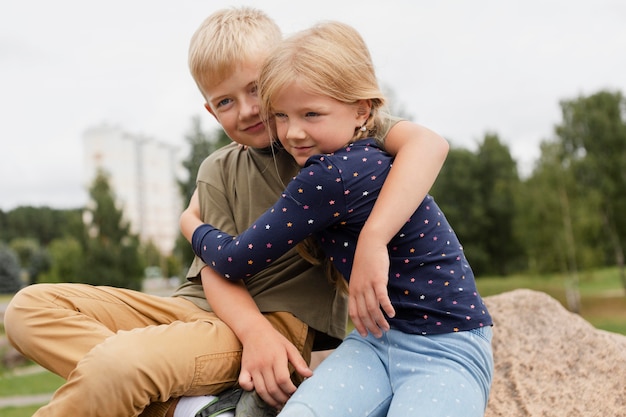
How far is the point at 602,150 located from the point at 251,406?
25535mm

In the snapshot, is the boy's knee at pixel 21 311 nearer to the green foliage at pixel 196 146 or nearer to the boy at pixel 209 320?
the boy at pixel 209 320

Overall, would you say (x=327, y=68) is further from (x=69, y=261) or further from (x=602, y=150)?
(x=602, y=150)

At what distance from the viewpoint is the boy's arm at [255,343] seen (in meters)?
2.18

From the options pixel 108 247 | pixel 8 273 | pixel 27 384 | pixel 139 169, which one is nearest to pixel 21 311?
pixel 27 384

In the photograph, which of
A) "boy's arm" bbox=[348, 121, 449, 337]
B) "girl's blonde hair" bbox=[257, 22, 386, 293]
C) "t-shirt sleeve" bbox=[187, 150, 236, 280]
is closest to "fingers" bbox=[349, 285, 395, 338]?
"boy's arm" bbox=[348, 121, 449, 337]

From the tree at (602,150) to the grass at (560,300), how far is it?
2121 mm

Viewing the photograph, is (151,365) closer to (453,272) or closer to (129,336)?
(129,336)

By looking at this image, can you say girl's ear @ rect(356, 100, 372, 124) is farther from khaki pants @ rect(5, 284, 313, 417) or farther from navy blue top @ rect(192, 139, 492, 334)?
khaki pants @ rect(5, 284, 313, 417)

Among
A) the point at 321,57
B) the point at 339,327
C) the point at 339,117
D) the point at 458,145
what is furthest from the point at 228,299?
the point at 458,145

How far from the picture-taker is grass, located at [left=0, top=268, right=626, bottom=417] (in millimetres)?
13851

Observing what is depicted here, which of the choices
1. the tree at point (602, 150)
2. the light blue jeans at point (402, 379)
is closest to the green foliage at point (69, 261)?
the tree at point (602, 150)

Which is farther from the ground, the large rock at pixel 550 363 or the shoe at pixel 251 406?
the shoe at pixel 251 406

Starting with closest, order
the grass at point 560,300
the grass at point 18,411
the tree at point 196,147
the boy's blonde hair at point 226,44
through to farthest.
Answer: the boy's blonde hair at point 226,44
the grass at point 18,411
the grass at point 560,300
the tree at point 196,147

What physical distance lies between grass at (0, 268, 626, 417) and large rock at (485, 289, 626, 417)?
866 cm
